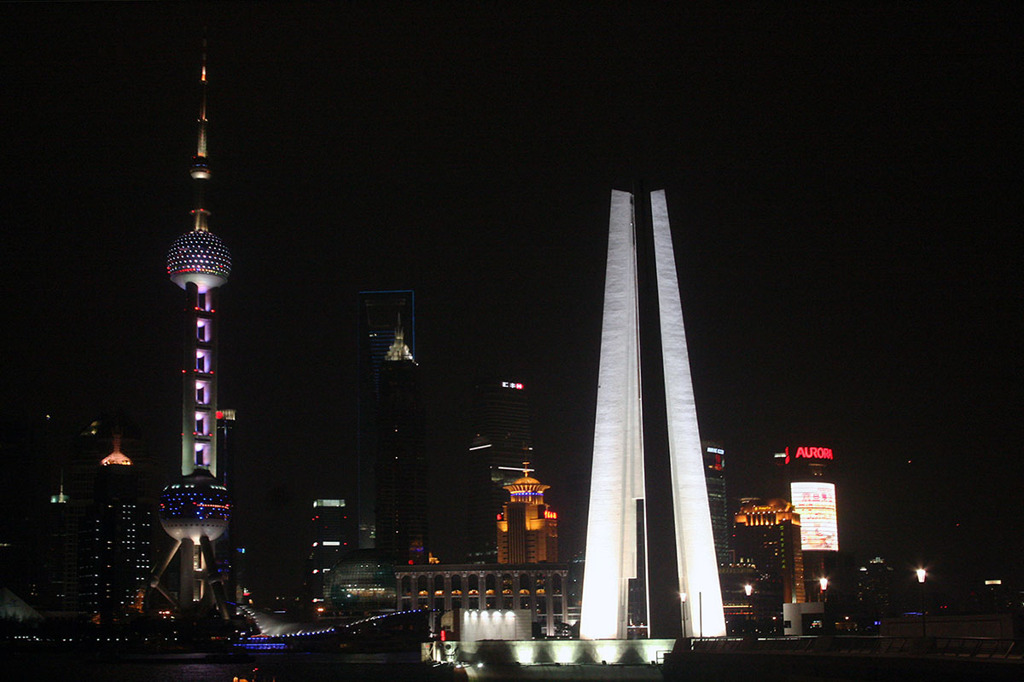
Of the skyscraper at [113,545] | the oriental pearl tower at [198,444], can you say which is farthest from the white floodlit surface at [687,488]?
the skyscraper at [113,545]

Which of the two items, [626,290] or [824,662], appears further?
[626,290]

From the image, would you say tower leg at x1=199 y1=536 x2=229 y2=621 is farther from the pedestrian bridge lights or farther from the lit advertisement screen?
the pedestrian bridge lights

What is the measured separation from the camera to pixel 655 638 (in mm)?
40156

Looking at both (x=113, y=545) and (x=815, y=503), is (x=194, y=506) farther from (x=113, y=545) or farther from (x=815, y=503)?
(x=815, y=503)

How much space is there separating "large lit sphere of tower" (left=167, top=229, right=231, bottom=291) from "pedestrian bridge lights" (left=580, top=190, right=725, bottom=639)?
323ft

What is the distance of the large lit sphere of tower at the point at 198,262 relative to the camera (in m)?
136

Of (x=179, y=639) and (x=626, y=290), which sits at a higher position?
(x=626, y=290)

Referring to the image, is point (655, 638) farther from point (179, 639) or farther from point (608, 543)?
point (179, 639)

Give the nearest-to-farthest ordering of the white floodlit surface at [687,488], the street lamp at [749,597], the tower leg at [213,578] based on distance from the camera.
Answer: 1. the white floodlit surface at [687,488]
2. the street lamp at [749,597]
3. the tower leg at [213,578]

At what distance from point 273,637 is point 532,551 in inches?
1839

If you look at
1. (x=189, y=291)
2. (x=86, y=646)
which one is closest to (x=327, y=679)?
(x=189, y=291)

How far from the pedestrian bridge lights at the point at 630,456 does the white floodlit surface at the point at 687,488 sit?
34mm

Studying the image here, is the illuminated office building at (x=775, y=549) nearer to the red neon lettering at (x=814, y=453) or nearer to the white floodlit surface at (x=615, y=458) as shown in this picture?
the red neon lettering at (x=814, y=453)

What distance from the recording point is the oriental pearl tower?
131 metres
